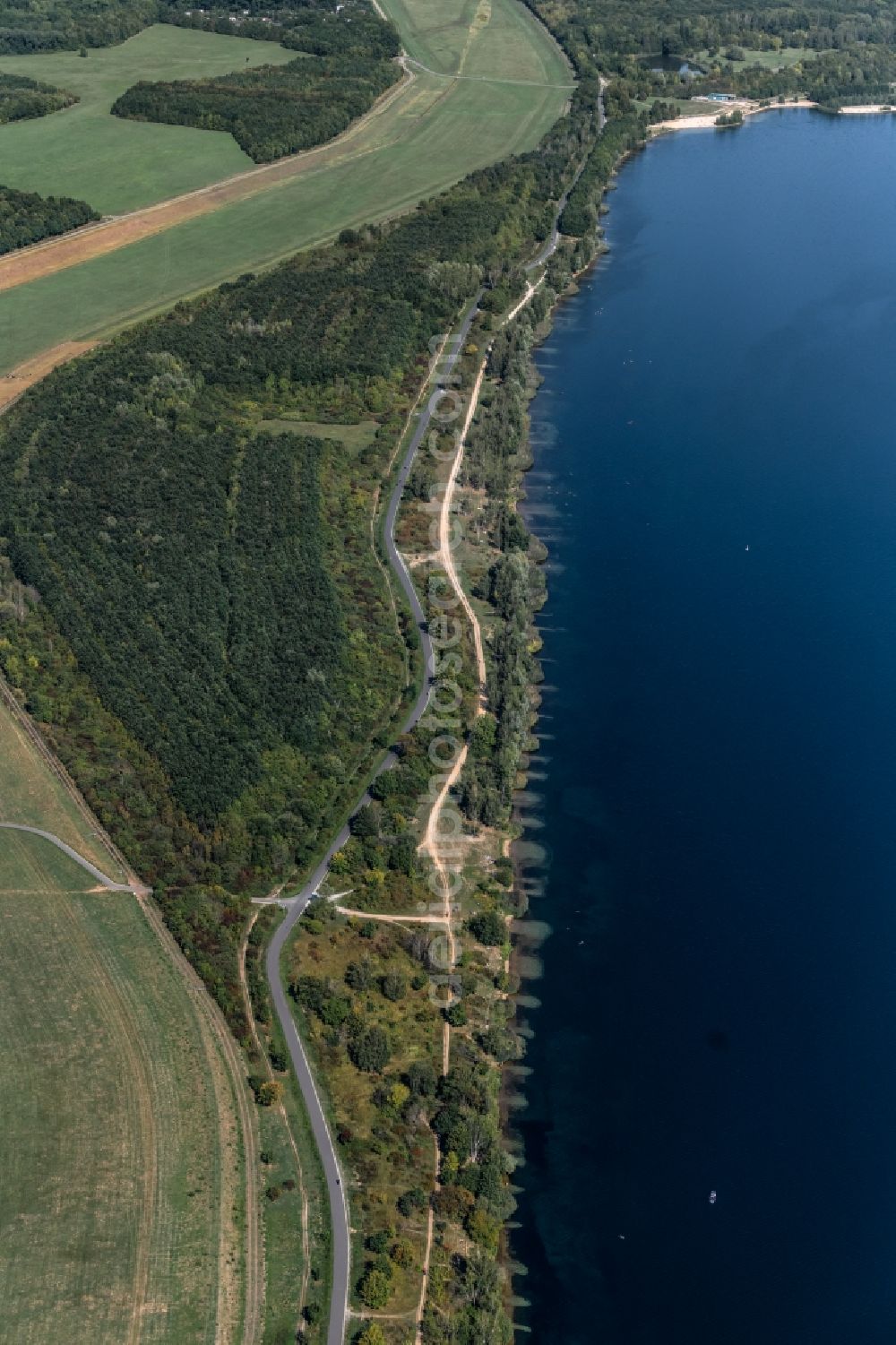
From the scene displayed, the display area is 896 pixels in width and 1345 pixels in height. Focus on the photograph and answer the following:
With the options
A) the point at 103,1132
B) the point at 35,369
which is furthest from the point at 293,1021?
the point at 35,369

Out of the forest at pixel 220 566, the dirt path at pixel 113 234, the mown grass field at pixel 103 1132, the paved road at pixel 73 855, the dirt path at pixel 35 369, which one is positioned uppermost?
the dirt path at pixel 113 234

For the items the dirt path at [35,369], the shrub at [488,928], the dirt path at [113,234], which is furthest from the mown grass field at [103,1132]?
the dirt path at [113,234]

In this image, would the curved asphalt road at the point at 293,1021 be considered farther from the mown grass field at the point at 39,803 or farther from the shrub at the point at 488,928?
the mown grass field at the point at 39,803

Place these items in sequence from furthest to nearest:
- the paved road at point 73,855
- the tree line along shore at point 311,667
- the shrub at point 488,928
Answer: the paved road at point 73,855 → the shrub at point 488,928 → the tree line along shore at point 311,667

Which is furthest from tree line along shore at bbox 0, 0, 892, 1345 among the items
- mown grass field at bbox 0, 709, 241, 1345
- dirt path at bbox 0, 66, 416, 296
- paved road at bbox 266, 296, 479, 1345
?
dirt path at bbox 0, 66, 416, 296

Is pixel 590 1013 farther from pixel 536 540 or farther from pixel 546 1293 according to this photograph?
pixel 536 540

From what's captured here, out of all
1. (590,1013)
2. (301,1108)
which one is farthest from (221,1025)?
(590,1013)
